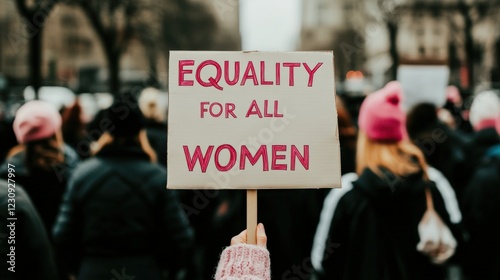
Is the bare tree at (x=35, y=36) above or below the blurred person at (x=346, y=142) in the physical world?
above

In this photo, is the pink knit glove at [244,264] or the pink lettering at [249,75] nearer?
the pink knit glove at [244,264]

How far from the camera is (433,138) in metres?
6.34

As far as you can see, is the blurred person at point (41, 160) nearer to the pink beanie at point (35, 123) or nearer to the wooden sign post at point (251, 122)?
the pink beanie at point (35, 123)

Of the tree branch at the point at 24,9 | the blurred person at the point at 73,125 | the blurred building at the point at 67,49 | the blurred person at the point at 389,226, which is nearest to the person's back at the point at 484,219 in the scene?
the blurred person at the point at 389,226

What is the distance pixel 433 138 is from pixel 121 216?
322cm

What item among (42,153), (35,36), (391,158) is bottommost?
(391,158)

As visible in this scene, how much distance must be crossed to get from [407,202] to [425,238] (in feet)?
0.74

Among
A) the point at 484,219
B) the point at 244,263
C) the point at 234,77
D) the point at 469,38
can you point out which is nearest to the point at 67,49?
the point at 469,38

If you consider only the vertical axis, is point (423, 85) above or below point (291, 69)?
above

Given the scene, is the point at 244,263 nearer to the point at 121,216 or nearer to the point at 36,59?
the point at 121,216

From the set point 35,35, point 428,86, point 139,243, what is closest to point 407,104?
point 428,86

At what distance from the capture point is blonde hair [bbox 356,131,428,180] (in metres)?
4.20

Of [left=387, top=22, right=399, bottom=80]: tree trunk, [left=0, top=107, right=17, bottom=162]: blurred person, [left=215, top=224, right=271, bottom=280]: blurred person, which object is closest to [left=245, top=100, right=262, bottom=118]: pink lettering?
[left=215, top=224, right=271, bottom=280]: blurred person

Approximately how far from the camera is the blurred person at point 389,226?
4.16 metres
